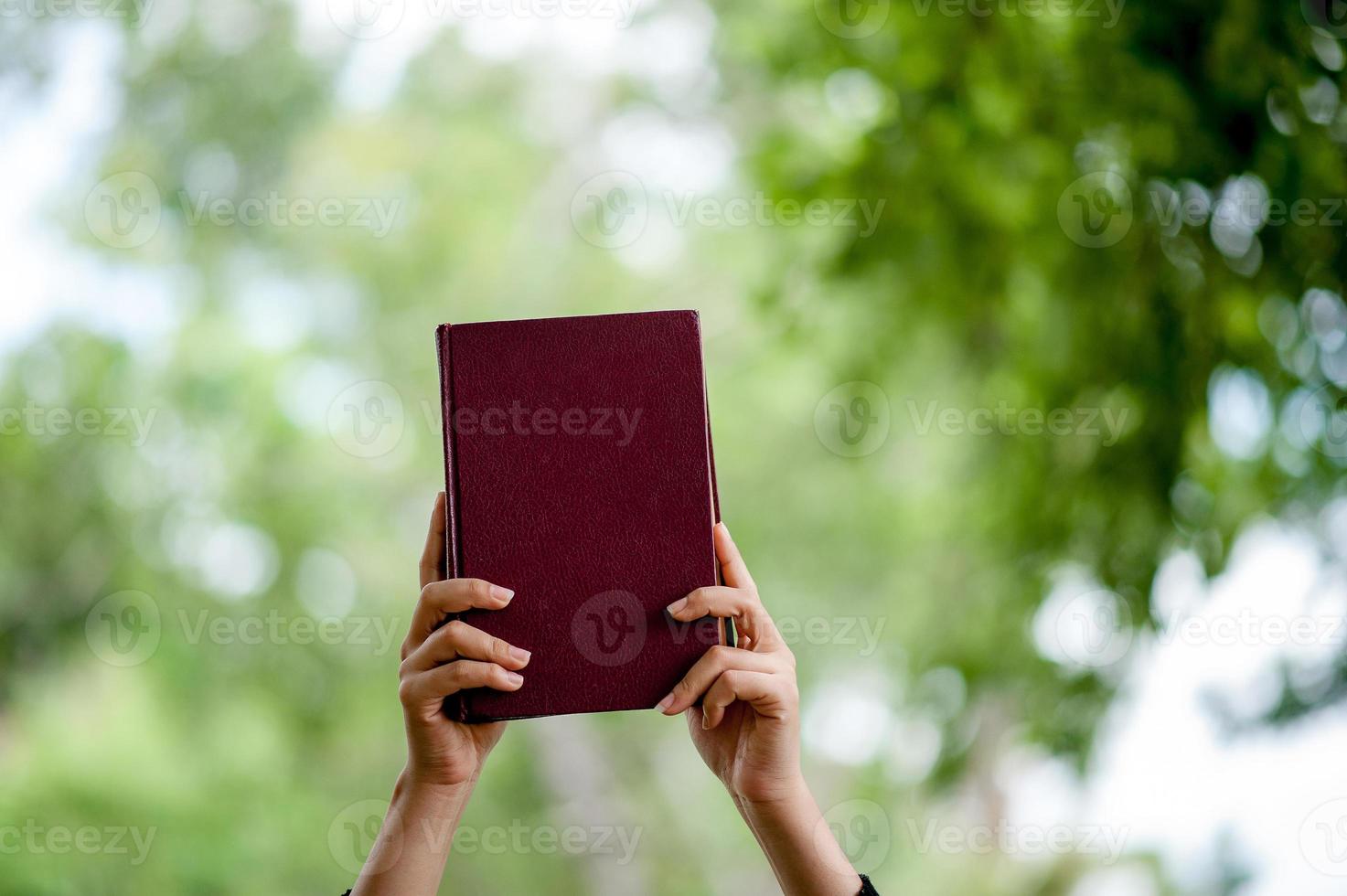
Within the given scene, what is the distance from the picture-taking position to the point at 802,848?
45.9 inches

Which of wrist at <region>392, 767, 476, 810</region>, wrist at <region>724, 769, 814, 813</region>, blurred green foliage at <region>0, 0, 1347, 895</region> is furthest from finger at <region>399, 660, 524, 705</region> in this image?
blurred green foliage at <region>0, 0, 1347, 895</region>

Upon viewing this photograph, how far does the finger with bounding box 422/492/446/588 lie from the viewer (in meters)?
1.18

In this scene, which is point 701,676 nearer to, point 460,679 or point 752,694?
point 752,694

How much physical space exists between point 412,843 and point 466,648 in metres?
0.24

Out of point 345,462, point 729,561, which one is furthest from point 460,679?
point 345,462

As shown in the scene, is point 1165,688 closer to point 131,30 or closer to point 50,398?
point 50,398

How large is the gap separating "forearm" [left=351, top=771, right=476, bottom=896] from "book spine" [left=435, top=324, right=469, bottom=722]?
0.12 meters

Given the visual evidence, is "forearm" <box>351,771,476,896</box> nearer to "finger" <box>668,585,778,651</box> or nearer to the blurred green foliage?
"finger" <box>668,585,778,651</box>

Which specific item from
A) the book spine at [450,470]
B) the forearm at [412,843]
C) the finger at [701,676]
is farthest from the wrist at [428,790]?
the finger at [701,676]

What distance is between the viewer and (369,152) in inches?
230

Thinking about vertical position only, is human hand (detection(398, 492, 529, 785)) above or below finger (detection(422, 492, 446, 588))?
below

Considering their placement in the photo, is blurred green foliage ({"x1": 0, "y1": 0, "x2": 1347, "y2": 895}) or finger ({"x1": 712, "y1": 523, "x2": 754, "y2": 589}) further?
blurred green foliage ({"x1": 0, "y1": 0, "x2": 1347, "y2": 895})

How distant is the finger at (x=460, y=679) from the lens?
1032 mm

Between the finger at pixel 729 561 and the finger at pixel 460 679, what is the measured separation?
0.74ft
